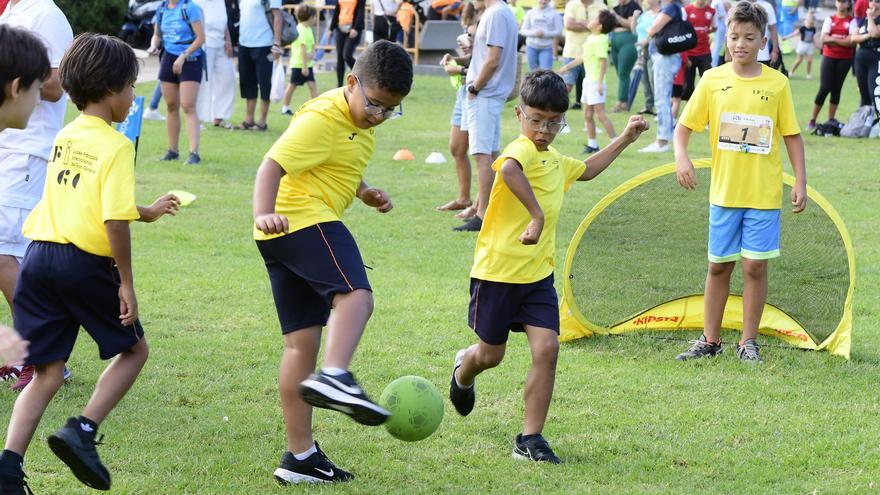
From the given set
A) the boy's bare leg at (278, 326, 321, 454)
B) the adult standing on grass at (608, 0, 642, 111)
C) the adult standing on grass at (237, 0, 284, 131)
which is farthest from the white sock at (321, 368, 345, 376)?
the adult standing on grass at (608, 0, 642, 111)

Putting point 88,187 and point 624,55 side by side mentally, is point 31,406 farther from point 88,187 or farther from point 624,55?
point 624,55

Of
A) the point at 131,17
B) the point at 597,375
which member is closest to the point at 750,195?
the point at 597,375

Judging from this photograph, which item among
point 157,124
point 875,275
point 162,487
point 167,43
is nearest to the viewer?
point 162,487

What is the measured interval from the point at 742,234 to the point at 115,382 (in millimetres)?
3587

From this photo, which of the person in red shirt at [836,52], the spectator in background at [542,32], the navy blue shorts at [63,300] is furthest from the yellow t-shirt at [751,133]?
the spectator in background at [542,32]

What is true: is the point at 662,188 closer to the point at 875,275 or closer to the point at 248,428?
the point at 875,275

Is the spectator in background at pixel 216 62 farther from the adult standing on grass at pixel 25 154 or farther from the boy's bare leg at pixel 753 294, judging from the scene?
the boy's bare leg at pixel 753 294

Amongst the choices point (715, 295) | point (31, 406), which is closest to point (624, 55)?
point (715, 295)

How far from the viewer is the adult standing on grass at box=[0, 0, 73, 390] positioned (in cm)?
549

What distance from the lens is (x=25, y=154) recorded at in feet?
18.0

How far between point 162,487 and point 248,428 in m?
0.76

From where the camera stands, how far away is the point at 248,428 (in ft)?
17.0

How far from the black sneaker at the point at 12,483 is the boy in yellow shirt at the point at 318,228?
99cm

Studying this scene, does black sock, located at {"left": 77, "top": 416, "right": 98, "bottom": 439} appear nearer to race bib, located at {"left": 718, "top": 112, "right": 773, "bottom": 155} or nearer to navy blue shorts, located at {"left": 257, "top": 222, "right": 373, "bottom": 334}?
navy blue shorts, located at {"left": 257, "top": 222, "right": 373, "bottom": 334}
